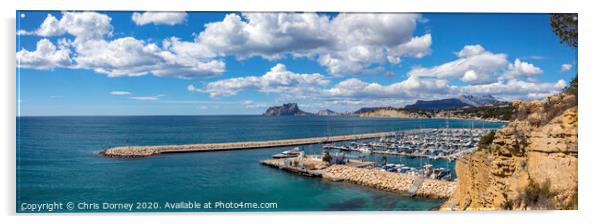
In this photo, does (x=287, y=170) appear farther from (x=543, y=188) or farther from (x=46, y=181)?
(x=543, y=188)

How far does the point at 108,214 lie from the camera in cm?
520

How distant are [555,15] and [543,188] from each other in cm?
230

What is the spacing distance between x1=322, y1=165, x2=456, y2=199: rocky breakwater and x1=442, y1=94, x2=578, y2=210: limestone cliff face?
4245 millimetres

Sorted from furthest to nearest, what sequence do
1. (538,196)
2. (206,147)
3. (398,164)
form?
(206,147) < (398,164) < (538,196)

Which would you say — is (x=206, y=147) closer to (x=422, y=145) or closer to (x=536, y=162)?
(x=422, y=145)

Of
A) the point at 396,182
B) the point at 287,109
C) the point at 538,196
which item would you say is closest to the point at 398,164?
the point at 396,182

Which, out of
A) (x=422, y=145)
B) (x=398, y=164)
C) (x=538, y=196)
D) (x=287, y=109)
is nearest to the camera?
(x=538, y=196)

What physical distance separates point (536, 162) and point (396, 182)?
566cm

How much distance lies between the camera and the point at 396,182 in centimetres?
1049

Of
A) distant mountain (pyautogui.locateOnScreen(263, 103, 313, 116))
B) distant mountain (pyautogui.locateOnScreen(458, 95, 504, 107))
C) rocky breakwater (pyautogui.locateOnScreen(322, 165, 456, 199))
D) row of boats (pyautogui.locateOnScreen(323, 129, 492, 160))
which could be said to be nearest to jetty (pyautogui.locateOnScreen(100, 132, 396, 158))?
row of boats (pyautogui.locateOnScreen(323, 129, 492, 160))

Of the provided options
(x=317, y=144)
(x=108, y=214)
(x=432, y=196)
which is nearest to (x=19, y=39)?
(x=108, y=214)

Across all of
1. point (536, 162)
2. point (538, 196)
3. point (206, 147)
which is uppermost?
point (536, 162)

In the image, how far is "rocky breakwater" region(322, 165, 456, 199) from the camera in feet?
31.1

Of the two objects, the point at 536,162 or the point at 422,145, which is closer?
the point at 536,162
